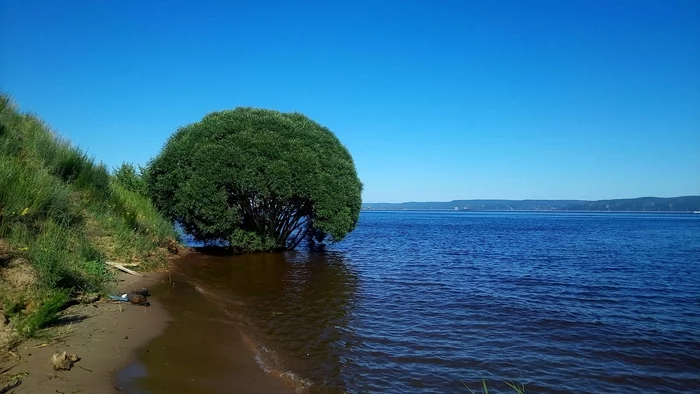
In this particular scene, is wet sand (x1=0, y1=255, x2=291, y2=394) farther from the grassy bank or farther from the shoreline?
the grassy bank

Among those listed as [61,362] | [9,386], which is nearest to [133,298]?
[61,362]

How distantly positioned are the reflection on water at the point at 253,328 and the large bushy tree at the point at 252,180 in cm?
449

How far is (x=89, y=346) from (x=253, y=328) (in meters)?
3.58

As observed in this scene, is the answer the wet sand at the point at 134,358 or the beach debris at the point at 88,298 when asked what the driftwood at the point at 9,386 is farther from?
the beach debris at the point at 88,298

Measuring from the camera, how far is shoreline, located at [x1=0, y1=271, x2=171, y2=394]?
508 centimetres

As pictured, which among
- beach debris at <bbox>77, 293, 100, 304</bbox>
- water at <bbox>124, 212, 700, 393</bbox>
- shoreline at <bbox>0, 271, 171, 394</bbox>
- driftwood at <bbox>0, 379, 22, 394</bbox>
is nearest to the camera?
driftwood at <bbox>0, 379, 22, 394</bbox>

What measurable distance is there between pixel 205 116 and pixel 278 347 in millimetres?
17872

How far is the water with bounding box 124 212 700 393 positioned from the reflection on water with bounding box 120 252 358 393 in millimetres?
47

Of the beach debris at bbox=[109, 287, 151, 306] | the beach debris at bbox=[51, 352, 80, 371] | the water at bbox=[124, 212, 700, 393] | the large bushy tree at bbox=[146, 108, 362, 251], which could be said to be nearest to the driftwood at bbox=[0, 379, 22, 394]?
the beach debris at bbox=[51, 352, 80, 371]

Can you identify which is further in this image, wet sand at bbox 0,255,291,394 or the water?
the water

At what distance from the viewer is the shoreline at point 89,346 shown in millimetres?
5078

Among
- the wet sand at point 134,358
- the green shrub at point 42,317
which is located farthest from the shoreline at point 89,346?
the green shrub at point 42,317

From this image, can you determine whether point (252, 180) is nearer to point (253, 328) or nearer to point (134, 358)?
point (253, 328)

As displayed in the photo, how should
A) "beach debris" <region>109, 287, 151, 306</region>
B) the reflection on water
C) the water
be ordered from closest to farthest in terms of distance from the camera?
the reflection on water → the water → "beach debris" <region>109, 287, 151, 306</region>
